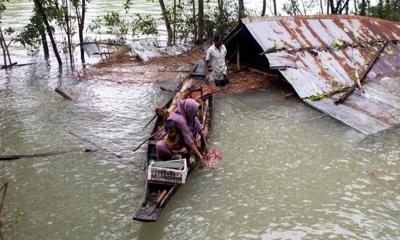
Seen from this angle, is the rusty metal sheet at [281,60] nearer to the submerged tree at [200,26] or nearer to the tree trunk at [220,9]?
the submerged tree at [200,26]

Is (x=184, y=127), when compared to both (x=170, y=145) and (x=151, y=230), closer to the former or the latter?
(x=170, y=145)

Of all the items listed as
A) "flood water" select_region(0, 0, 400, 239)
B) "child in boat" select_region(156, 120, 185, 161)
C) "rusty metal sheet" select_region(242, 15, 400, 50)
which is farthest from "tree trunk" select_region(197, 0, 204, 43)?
"child in boat" select_region(156, 120, 185, 161)

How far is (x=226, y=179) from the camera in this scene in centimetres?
743

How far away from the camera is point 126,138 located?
9438mm

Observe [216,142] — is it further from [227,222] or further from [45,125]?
[45,125]

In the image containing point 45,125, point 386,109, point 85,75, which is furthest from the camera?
point 85,75

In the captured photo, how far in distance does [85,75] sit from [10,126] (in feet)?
16.3

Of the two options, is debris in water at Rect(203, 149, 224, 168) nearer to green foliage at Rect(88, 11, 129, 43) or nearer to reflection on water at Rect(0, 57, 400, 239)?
reflection on water at Rect(0, 57, 400, 239)

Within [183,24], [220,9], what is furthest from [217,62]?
[183,24]

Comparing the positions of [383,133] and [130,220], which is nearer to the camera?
[130,220]

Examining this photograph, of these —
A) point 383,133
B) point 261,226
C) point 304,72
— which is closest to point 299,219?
point 261,226

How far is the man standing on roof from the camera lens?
38.0ft

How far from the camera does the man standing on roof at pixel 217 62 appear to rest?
456 inches

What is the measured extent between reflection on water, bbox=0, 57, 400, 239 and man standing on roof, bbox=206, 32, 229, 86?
1.16 metres
